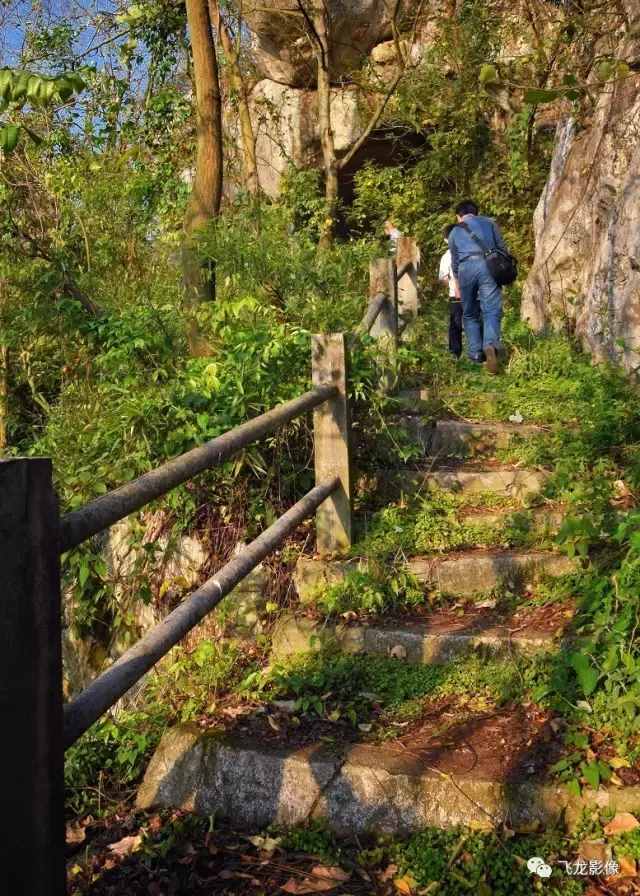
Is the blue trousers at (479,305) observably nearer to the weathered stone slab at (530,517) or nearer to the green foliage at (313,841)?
the weathered stone slab at (530,517)

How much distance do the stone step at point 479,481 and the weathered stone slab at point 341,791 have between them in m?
2.16

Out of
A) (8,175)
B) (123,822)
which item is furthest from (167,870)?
(8,175)

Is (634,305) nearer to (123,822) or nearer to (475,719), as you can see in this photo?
(475,719)

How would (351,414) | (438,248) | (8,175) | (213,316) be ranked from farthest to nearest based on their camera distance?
(438,248)
(8,175)
(213,316)
(351,414)

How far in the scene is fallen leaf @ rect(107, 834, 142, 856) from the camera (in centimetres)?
315

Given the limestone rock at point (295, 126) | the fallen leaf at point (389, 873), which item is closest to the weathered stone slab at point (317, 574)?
the fallen leaf at point (389, 873)

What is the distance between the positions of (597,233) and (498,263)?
1.26 m

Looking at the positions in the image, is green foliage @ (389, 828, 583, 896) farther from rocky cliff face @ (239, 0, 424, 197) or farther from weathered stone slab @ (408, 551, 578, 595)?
rocky cliff face @ (239, 0, 424, 197)

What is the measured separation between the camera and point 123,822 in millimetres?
3400

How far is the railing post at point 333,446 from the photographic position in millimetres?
4723

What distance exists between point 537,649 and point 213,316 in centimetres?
301

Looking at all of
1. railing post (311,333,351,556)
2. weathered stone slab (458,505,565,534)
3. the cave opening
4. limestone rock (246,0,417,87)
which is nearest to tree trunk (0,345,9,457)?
railing post (311,333,351,556)

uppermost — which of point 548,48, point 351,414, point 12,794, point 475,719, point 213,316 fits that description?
point 548,48

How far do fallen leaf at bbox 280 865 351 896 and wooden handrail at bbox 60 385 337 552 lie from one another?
1.27 m
